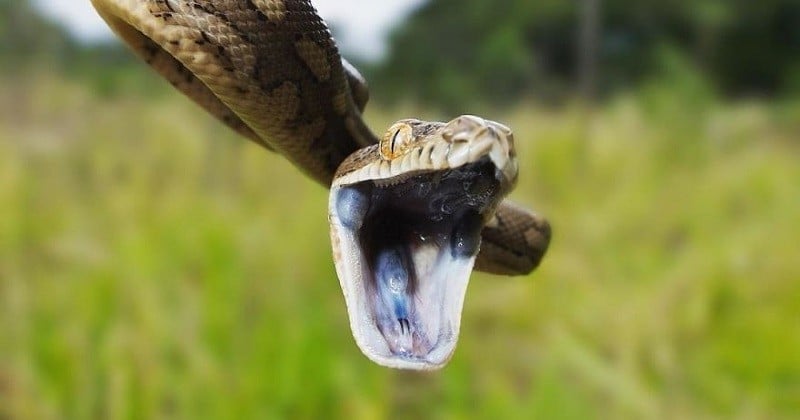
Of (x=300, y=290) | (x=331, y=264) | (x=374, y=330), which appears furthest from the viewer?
(x=331, y=264)

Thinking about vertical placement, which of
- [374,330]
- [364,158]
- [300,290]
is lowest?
[300,290]

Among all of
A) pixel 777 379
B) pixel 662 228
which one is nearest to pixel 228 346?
pixel 777 379

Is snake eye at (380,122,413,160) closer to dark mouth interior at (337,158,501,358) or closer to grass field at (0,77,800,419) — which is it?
dark mouth interior at (337,158,501,358)

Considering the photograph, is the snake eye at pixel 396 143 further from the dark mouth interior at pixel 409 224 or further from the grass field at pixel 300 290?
the grass field at pixel 300 290

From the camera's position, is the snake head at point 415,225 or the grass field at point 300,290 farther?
the grass field at point 300,290

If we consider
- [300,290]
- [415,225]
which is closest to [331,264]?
[300,290]

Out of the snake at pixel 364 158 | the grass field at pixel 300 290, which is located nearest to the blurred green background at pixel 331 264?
the grass field at pixel 300 290

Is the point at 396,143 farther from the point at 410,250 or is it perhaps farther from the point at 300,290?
the point at 300,290
